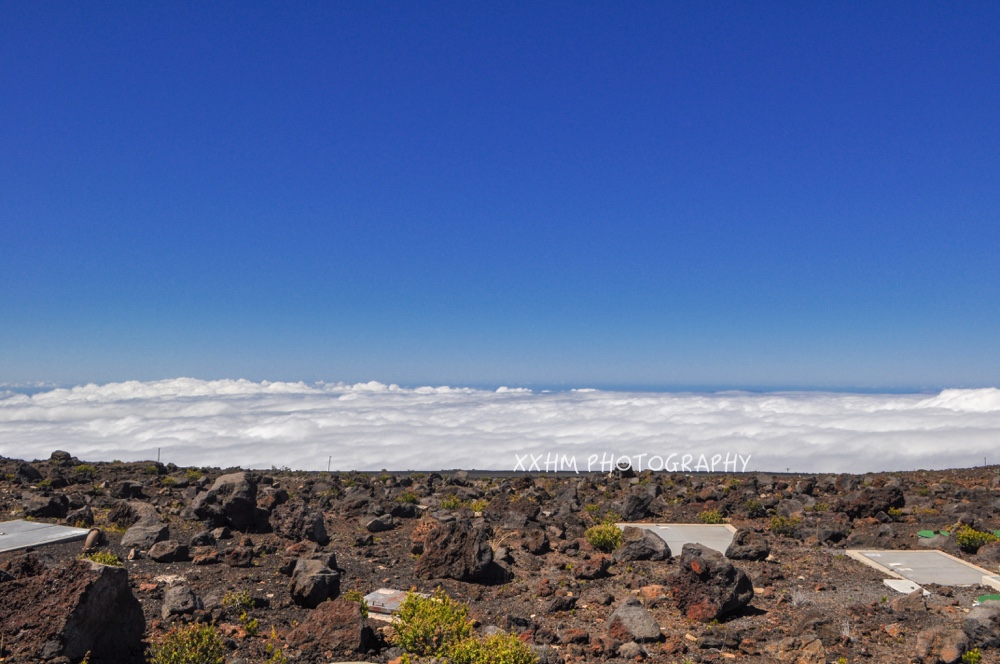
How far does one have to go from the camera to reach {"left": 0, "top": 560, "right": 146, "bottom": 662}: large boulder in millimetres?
5277

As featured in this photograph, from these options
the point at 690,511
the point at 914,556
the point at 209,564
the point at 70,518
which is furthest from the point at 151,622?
the point at 690,511

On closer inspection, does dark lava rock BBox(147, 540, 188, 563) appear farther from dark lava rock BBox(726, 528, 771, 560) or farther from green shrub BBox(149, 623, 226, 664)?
dark lava rock BBox(726, 528, 771, 560)

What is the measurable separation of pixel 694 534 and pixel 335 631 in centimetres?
865

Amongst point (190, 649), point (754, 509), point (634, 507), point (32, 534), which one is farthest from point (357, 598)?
point (754, 509)

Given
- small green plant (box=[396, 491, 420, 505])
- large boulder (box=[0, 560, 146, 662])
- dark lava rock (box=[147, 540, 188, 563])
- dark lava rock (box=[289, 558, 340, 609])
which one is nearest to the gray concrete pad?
dark lava rock (box=[289, 558, 340, 609])

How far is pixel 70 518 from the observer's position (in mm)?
12164

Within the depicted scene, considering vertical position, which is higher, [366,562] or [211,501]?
[211,501]

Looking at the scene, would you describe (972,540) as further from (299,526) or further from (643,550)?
(299,526)

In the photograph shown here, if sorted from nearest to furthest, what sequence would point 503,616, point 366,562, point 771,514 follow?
point 503,616
point 366,562
point 771,514

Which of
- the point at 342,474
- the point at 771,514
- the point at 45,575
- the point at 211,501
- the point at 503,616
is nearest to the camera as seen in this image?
the point at 45,575

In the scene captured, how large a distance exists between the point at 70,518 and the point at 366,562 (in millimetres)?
6183

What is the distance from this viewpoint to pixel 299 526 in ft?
37.5

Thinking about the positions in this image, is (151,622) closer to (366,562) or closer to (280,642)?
(280,642)

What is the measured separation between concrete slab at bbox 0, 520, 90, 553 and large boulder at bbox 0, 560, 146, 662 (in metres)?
4.94
